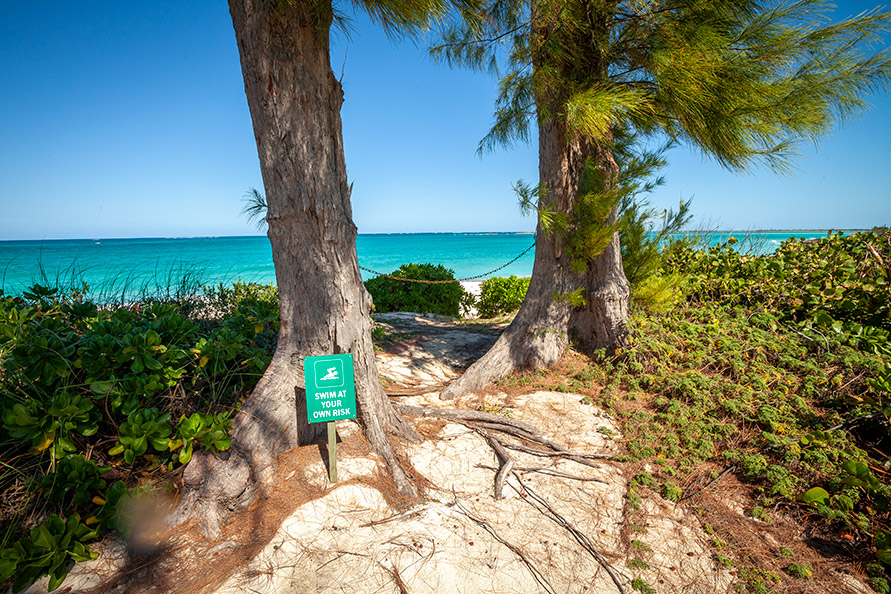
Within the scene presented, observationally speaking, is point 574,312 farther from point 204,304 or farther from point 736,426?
point 204,304

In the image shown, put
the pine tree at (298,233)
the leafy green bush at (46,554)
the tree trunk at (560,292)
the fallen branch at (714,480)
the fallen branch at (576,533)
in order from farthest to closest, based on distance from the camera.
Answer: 1. the tree trunk at (560,292)
2. the fallen branch at (714,480)
3. the pine tree at (298,233)
4. the fallen branch at (576,533)
5. the leafy green bush at (46,554)

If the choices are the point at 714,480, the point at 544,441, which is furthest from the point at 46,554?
the point at 714,480

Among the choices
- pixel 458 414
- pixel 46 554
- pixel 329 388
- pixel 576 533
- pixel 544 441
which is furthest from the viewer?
pixel 458 414

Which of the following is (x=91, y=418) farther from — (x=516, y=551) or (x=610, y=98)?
(x=610, y=98)

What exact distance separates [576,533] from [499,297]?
6.26m

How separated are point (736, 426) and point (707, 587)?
157cm

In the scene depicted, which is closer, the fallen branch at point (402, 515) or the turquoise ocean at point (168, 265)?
the fallen branch at point (402, 515)

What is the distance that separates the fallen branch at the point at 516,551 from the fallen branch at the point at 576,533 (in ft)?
1.02

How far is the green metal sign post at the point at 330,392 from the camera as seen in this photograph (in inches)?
93.8

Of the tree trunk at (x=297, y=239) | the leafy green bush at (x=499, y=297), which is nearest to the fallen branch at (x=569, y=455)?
the tree trunk at (x=297, y=239)

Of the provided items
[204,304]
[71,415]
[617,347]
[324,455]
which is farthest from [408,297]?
[71,415]

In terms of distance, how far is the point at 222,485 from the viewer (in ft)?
7.35

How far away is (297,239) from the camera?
2.58 meters

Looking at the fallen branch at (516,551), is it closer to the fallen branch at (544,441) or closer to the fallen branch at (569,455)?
the fallen branch at (569,455)
